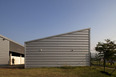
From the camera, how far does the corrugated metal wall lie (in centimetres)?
1529

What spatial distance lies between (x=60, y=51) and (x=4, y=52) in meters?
9.12

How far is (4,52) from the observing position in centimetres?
1554

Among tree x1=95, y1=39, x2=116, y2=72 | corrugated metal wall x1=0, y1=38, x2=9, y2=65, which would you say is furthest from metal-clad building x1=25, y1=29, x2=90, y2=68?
corrugated metal wall x1=0, y1=38, x2=9, y2=65

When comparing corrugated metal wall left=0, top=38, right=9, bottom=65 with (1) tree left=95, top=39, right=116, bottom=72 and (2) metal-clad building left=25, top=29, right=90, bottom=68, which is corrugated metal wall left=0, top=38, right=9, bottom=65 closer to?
(2) metal-clad building left=25, top=29, right=90, bottom=68

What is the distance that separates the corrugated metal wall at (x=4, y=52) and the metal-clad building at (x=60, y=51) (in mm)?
6072

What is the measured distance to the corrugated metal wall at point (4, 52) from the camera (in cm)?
1529

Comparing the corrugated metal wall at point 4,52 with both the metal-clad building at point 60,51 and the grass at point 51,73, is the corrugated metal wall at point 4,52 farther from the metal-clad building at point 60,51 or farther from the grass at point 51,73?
the grass at point 51,73

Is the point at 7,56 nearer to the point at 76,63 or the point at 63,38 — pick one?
the point at 63,38

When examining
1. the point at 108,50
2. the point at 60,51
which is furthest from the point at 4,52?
the point at 108,50

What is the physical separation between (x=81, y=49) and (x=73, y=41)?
1290 mm

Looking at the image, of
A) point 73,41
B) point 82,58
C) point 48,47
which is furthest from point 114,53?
point 48,47

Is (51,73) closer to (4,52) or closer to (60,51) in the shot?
(60,51)

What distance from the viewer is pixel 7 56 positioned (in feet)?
51.6

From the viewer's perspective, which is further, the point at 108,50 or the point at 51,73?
the point at 108,50
